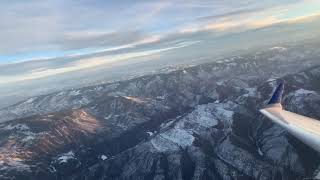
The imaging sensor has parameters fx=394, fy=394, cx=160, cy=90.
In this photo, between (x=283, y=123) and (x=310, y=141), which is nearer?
(x=310, y=141)

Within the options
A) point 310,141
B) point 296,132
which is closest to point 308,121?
point 296,132

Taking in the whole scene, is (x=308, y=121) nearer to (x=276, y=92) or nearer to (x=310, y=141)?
(x=276, y=92)

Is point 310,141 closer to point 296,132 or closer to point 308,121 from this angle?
point 296,132

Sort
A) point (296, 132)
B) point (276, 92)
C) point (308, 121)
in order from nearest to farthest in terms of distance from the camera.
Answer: point (296, 132) → point (308, 121) → point (276, 92)

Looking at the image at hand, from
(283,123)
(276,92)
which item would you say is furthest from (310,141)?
(276,92)

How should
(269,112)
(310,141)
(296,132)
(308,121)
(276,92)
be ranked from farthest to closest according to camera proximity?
(276,92) < (269,112) < (308,121) < (296,132) < (310,141)

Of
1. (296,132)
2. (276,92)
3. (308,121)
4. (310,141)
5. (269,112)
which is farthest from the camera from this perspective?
(276,92)
